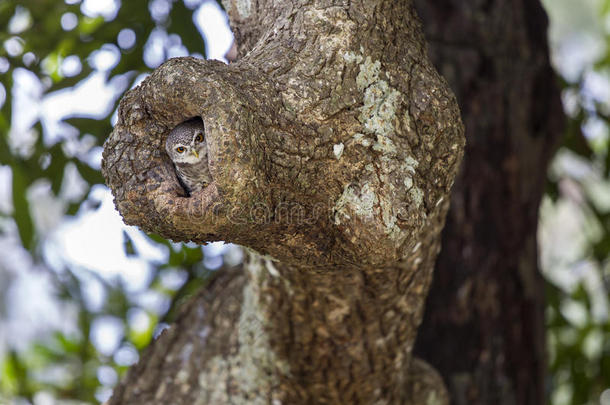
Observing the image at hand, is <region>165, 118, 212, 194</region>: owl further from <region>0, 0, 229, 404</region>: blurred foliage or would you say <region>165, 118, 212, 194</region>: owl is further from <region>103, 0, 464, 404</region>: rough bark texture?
<region>0, 0, 229, 404</region>: blurred foliage

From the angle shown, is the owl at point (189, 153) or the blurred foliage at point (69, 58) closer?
the owl at point (189, 153)

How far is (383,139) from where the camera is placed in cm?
123

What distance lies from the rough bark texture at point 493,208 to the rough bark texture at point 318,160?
2.32 ft

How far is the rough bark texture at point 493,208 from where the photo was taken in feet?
7.66

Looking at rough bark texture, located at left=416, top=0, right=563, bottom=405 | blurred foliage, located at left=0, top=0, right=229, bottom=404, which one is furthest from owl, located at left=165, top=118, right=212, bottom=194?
rough bark texture, located at left=416, top=0, right=563, bottom=405

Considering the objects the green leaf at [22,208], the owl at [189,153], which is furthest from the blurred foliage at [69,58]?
the owl at [189,153]

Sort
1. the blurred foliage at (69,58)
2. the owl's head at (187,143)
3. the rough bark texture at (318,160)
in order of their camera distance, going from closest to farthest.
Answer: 1. the rough bark texture at (318,160)
2. the owl's head at (187,143)
3. the blurred foliage at (69,58)

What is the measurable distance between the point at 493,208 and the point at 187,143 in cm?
138

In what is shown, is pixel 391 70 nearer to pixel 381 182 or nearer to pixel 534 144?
pixel 381 182

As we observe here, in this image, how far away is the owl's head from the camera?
1.21 meters

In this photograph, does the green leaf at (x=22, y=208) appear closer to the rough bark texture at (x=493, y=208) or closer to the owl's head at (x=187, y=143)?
the owl's head at (x=187, y=143)

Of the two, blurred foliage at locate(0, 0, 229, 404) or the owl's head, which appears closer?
the owl's head

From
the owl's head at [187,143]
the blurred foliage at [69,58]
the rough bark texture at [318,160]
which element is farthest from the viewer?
the blurred foliage at [69,58]

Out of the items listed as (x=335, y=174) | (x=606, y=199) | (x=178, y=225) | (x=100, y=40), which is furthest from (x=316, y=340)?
(x=606, y=199)
